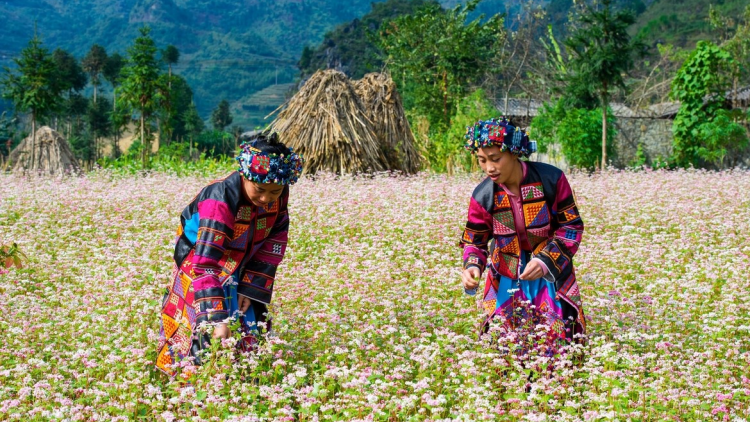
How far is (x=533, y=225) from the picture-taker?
15.6ft

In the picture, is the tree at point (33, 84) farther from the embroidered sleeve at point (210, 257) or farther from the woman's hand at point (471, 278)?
the woman's hand at point (471, 278)

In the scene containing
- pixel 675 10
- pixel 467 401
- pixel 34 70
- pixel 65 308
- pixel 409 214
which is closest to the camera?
pixel 467 401

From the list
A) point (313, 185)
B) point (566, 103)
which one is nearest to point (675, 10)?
point (566, 103)

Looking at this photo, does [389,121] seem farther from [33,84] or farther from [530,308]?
[530,308]

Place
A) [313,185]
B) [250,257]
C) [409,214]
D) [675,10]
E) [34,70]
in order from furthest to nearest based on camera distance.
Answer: [675,10]
[34,70]
[313,185]
[409,214]
[250,257]

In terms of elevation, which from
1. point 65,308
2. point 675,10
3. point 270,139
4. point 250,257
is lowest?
point 65,308

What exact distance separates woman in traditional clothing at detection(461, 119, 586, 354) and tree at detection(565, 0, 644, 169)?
1369 centimetres

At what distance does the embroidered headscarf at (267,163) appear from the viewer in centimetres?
432

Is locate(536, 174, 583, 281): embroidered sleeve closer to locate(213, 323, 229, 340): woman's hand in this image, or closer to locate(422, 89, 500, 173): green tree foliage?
locate(213, 323, 229, 340): woman's hand

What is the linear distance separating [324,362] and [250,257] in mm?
752

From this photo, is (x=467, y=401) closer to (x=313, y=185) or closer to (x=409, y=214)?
(x=409, y=214)

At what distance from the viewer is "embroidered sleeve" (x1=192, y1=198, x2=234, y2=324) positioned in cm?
444

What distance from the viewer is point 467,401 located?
4.15 meters

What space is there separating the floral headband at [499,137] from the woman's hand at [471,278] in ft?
2.28
